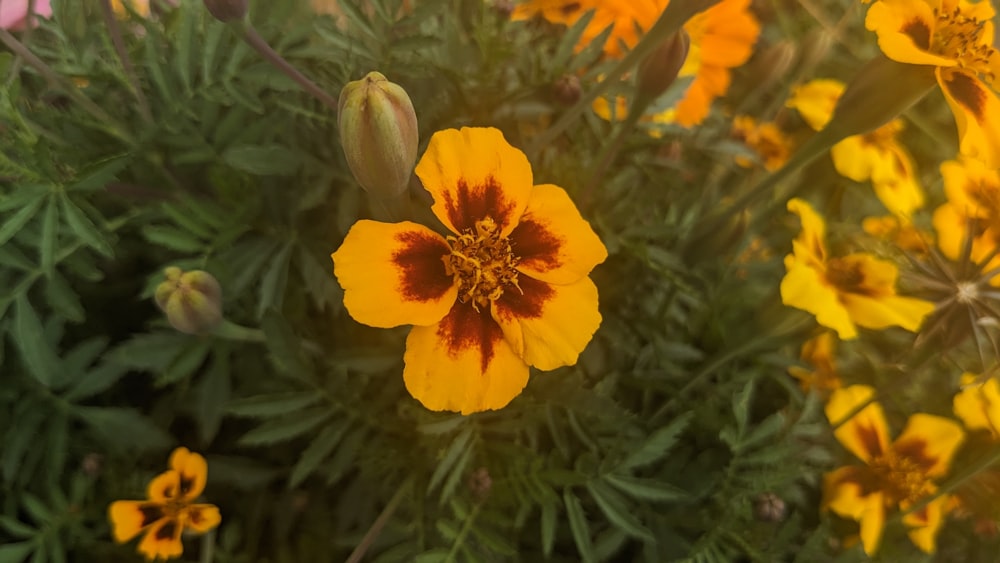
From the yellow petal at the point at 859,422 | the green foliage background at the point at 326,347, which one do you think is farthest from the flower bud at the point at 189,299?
the yellow petal at the point at 859,422

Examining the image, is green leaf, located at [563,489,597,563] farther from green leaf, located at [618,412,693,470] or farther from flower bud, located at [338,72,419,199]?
flower bud, located at [338,72,419,199]

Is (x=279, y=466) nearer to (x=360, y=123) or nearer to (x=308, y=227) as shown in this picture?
(x=308, y=227)

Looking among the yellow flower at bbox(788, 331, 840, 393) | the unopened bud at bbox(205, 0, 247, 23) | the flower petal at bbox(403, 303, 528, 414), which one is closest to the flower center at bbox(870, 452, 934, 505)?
the yellow flower at bbox(788, 331, 840, 393)

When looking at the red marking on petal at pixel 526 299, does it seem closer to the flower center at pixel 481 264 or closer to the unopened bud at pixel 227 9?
the flower center at pixel 481 264

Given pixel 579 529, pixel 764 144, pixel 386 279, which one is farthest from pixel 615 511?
pixel 764 144

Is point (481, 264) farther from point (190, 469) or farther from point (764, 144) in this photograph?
point (764, 144)

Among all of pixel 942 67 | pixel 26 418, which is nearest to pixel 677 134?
pixel 942 67

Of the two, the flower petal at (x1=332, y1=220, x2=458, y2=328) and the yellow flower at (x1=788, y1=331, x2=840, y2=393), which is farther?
the yellow flower at (x1=788, y1=331, x2=840, y2=393)
